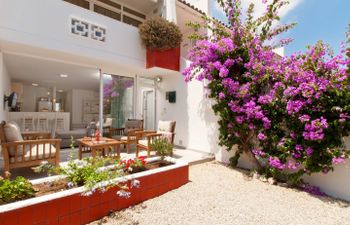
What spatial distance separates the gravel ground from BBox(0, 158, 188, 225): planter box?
12cm

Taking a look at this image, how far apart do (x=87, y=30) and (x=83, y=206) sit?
13.9 feet

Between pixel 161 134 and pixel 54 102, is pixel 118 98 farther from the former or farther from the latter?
pixel 54 102

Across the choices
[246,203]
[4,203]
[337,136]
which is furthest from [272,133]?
[4,203]

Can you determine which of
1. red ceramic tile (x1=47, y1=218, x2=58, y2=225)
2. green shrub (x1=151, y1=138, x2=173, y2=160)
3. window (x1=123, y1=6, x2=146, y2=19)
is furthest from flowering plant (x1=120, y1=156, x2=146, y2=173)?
window (x1=123, y1=6, x2=146, y2=19)

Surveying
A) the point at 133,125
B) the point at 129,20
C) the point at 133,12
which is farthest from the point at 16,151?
the point at 133,12

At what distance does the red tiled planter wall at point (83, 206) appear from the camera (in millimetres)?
1911

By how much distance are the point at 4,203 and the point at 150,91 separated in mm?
6323

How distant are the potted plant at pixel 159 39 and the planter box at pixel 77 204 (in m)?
3.78

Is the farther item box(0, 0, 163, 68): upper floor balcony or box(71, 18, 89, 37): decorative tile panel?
box(71, 18, 89, 37): decorative tile panel

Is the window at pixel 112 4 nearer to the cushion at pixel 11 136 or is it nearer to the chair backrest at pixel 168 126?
the chair backrest at pixel 168 126

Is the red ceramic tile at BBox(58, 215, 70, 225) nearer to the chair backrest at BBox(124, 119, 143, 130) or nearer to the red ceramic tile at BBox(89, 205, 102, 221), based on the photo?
the red ceramic tile at BBox(89, 205, 102, 221)

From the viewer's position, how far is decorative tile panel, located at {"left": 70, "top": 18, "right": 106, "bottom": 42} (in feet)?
15.1

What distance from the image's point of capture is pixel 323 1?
17.6 ft

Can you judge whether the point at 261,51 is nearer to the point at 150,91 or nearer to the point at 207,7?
the point at 207,7
